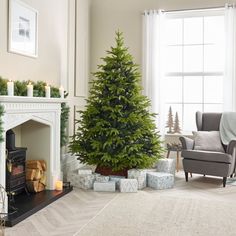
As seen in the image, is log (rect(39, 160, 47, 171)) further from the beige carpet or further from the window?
the window

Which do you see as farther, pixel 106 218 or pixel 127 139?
pixel 127 139

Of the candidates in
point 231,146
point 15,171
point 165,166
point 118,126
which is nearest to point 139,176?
point 165,166

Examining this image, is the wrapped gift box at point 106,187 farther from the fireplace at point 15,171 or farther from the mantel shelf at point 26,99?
the mantel shelf at point 26,99

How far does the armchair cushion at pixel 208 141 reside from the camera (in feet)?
16.9

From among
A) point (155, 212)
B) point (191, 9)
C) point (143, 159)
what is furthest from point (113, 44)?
point (155, 212)

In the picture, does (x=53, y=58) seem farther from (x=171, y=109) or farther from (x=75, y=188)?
(x=171, y=109)

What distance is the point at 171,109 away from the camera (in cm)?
621

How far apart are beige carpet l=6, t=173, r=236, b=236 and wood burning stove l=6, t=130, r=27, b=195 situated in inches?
17.3

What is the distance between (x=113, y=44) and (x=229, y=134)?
264 cm

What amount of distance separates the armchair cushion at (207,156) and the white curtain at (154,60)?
1170 millimetres

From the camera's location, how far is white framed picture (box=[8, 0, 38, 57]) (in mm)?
3959

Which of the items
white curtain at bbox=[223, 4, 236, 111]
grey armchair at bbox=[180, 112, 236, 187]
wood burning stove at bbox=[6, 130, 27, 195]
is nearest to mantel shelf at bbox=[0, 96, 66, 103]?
wood burning stove at bbox=[6, 130, 27, 195]

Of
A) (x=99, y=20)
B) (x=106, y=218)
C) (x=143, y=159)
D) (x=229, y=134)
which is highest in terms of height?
(x=99, y=20)

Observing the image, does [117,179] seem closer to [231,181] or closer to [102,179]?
[102,179]
